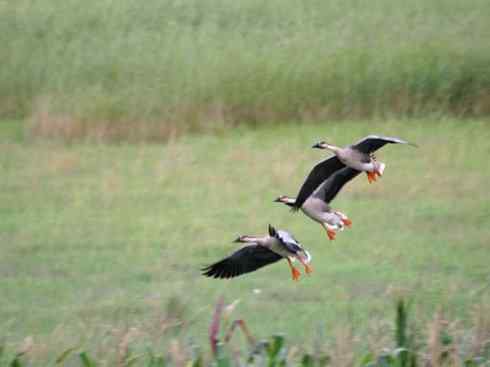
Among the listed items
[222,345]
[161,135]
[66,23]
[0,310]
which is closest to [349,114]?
[161,135]

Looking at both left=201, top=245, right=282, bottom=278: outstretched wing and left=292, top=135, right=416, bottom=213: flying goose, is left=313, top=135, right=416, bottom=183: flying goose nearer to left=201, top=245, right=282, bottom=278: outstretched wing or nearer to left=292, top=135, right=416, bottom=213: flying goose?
left=292, top=135, right=416, bottom=213: flying goose

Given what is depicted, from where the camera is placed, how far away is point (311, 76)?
1071cm

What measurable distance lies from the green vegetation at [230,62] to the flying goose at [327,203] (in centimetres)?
747

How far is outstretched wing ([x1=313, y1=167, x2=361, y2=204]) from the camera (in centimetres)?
258

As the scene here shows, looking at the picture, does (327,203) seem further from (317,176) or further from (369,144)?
(369,144)

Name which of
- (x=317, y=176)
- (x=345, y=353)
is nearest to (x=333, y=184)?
(x=317, y=176)

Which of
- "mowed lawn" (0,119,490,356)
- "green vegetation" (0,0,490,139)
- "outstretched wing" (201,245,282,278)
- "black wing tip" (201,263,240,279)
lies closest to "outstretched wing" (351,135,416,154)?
"outstretched wing" (201,245,282,278)

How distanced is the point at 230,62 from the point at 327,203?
28.7ft

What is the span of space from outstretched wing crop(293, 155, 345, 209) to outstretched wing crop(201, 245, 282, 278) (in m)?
0.39


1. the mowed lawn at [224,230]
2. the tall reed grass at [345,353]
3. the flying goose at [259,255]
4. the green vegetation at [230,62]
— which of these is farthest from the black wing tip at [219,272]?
the green vegetation at [230,62]

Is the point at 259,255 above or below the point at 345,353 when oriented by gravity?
above

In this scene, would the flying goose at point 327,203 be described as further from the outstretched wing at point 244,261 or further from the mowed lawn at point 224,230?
the mowed lawn at point 224,230

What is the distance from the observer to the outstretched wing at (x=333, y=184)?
2.58m

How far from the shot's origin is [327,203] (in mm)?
2559
